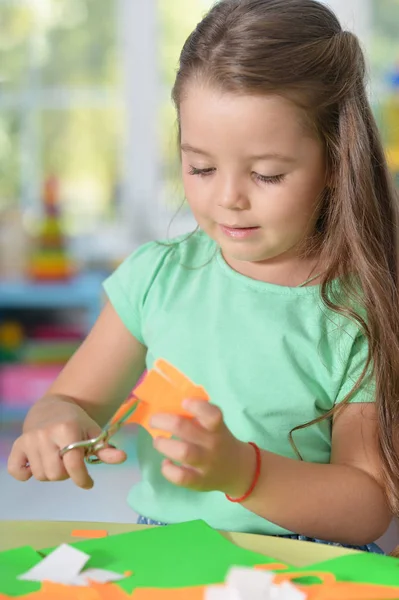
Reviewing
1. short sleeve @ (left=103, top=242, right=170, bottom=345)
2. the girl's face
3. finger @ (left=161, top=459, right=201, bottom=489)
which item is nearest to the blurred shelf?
short sleeve @ (left=103, top=242, right=170, bottom=345)

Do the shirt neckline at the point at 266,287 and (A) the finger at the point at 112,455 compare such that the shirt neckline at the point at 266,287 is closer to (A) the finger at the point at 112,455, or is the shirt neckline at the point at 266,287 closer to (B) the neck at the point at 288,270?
(B) the neck at the point at 288,270

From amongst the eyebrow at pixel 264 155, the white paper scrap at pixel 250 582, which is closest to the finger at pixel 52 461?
the white paper scrap at pixel 250 582

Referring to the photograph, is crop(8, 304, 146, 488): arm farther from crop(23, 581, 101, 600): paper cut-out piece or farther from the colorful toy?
the colorful toy

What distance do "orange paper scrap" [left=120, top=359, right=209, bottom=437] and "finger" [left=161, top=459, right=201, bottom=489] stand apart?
6cm

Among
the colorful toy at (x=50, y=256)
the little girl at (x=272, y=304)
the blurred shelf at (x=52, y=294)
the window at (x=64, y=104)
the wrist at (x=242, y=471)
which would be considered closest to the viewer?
the wrist at (x=242, y=471)

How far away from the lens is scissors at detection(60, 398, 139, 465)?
2.77 feet

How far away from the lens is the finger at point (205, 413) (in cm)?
74

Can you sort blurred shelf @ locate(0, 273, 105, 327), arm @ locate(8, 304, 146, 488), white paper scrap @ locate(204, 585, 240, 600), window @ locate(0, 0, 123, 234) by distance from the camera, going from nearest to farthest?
white paper scrap @ locate(204, 585, 240, 600), arm @ locate(8, 304, 146, 488), blurred shelf @ locate(0, 273, 105, 327), window @ locate(0, 0, 123, 234)

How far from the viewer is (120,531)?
33.0 inches

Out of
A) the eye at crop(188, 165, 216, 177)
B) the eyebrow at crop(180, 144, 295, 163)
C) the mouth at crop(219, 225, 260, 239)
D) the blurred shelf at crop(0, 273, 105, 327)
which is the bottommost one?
the blurred shelf at crop(0, 273, 105, 327)

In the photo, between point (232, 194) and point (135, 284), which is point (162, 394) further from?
point (135, 284)

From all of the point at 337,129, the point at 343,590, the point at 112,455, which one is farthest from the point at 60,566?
the point at 337,129

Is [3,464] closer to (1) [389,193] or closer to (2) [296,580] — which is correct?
(1) [389,193]

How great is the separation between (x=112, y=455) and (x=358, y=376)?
310 millimetres
